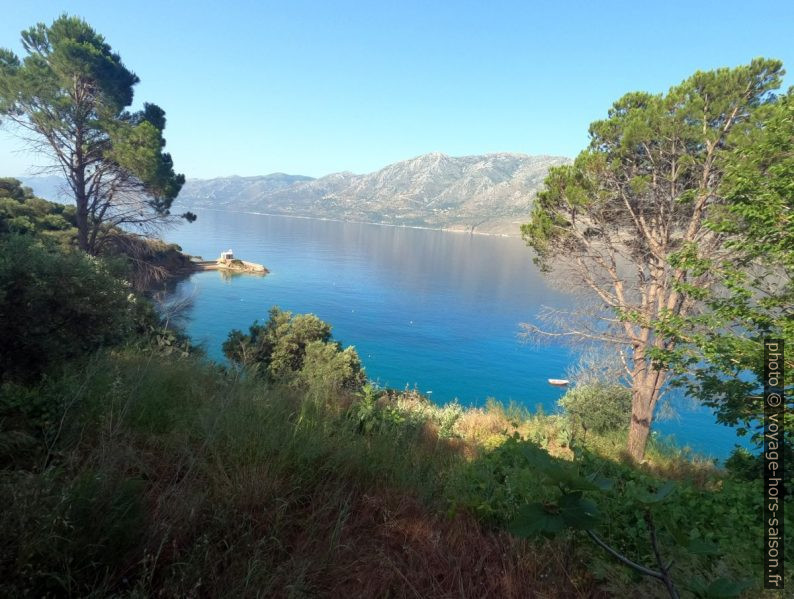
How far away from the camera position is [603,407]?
14344 millimetres

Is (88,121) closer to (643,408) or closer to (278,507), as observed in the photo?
(278,507)

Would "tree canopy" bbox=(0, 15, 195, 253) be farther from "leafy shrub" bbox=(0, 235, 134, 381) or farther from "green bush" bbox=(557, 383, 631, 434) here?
"green bush" bbox=(557, 383, 631, 434)

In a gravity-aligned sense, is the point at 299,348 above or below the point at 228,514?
below

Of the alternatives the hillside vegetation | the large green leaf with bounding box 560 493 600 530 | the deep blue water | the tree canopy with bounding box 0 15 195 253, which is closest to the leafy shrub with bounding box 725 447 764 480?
the hillside vegetation

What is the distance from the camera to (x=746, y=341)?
4742mm

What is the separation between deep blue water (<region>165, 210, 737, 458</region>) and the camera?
30339 millimetres

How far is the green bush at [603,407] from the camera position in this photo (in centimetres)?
1388

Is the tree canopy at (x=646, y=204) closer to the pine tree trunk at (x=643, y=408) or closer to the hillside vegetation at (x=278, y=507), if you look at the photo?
the pine tree trunk at (x=643, y=408)

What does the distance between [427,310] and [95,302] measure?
5040cm

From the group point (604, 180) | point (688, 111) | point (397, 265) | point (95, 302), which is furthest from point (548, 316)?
point (397, 265)

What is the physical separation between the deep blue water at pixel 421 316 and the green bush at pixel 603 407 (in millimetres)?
2663

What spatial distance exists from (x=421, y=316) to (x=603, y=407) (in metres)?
36.8

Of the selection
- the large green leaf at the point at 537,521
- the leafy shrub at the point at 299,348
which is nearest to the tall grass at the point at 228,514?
the large green leaf at the point at 537,521

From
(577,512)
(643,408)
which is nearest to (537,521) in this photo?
(577,512)
